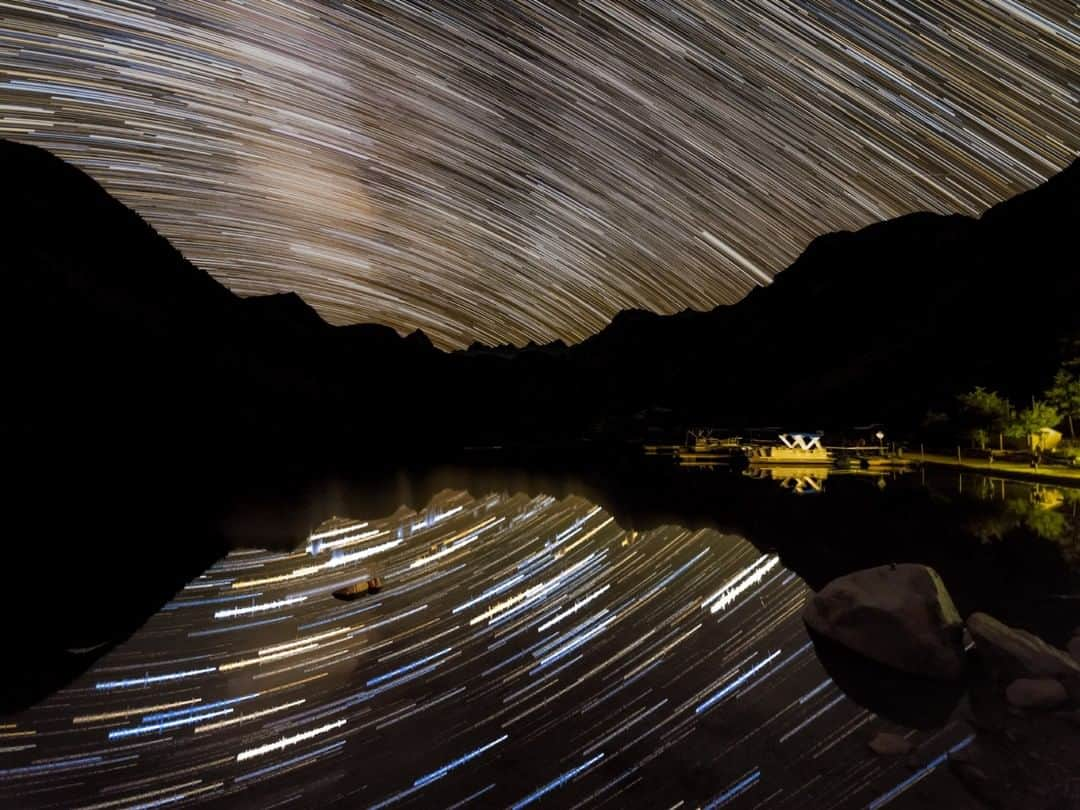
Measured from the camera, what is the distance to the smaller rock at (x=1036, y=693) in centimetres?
714

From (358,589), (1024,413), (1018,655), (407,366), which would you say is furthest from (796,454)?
(407,366)

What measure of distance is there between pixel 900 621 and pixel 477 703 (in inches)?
227

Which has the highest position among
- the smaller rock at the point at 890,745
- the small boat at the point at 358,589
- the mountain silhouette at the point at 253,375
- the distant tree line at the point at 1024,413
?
the mountain silhouette at the point at 253,375

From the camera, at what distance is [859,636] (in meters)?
9.37

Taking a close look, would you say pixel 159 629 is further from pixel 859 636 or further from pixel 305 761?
pixel 859 636

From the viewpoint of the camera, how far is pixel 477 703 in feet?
28.4

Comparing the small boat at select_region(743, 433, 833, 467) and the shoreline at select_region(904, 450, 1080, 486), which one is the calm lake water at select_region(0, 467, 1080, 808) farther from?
the small boat at select_region(743, 433, 833, 467)

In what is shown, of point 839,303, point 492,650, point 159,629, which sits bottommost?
point 492,650

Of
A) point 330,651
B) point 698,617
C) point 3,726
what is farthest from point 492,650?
point 3,726

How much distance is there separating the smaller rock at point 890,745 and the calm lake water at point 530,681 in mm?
108

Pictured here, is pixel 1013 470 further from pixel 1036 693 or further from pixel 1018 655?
pixel 1036 693

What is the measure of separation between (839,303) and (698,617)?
168 metres

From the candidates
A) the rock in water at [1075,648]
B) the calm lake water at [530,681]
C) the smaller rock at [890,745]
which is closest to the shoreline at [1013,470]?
the calm lake water at [530,681]

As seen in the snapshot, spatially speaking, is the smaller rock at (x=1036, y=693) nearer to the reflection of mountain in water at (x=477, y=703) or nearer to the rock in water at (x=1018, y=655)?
the rock in water at (x=1018, y=655)
